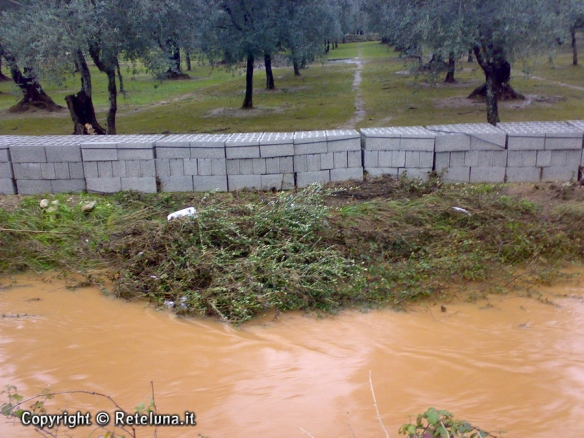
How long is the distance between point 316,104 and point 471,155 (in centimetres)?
1251

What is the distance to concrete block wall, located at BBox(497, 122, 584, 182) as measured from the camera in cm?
820

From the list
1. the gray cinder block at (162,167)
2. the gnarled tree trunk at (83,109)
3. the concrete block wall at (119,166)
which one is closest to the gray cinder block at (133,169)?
the concrete block wall at (119,166)

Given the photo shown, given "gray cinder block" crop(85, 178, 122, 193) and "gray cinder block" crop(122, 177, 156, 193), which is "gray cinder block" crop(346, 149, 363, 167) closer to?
"gray cinder block" crop(122, 177, 156, 193)

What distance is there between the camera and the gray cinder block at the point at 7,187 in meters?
8.55

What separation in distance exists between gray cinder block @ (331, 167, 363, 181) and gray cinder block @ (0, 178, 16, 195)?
525 centimetres

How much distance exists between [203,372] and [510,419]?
256cm

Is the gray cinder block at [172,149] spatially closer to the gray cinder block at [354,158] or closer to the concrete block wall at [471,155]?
the gray cinder block at [354,158]

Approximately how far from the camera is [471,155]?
8328 mm

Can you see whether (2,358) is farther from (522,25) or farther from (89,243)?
(522,25)

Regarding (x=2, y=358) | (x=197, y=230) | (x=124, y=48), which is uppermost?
(x=124, y=48)

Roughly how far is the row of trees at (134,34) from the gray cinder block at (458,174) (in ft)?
25.5

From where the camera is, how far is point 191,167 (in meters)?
8.42

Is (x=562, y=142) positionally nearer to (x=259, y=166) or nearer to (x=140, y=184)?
(x=259, y=166)

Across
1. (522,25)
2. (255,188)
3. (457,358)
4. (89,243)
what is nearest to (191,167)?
(255,188)
